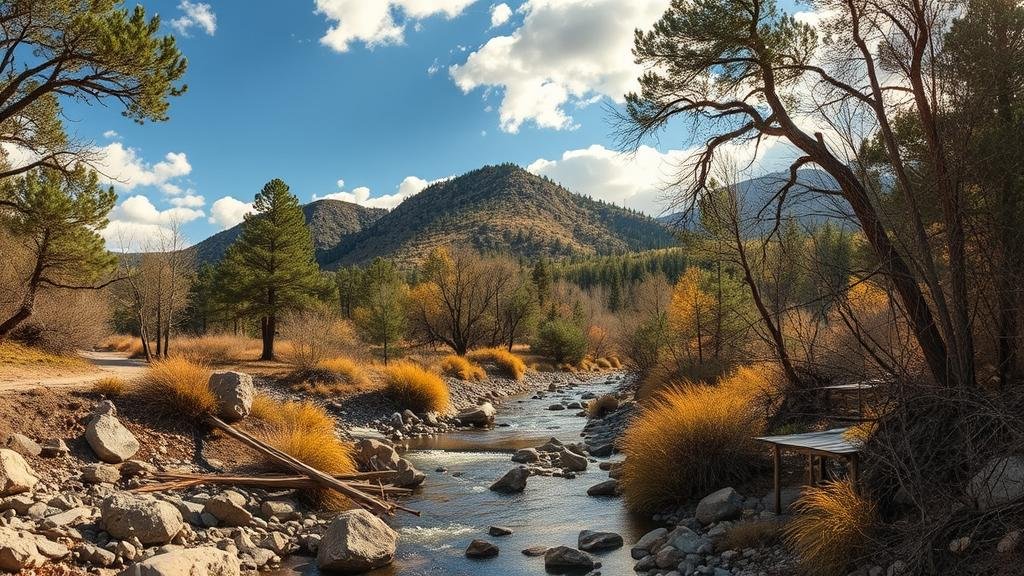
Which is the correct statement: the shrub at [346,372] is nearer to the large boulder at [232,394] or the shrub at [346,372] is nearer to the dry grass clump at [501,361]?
the large boulder at [232,394]

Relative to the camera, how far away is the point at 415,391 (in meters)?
23.2

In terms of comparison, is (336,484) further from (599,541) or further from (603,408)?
(603,408)

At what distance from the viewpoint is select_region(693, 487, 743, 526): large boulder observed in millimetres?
8883

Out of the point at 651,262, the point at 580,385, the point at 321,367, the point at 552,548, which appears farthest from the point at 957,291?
the point at 651,262

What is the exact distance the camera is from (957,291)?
20.3ft

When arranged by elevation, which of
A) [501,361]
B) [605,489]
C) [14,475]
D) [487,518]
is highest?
[14,475]

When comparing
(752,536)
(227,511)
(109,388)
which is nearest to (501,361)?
(109,388)

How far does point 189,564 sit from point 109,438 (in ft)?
16.9

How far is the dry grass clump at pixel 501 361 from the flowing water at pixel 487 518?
20275 millimetres

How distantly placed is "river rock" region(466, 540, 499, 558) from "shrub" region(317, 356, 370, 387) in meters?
15.8

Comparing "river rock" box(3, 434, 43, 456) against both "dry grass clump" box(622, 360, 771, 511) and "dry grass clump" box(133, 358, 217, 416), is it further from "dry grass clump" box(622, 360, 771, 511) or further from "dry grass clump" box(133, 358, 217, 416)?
"dry grass clump" box(622, 360, 771, 511)

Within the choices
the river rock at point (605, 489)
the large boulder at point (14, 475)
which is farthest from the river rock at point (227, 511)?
the river rock at point (605, 489)

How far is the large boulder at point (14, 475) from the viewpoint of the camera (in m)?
7.94

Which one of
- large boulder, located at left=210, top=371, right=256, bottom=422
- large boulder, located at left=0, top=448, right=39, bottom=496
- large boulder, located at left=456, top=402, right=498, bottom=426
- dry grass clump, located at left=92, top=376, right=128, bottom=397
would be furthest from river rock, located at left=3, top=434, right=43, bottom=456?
large boulder, located at left=456, top=402, right=498, bottom=426
